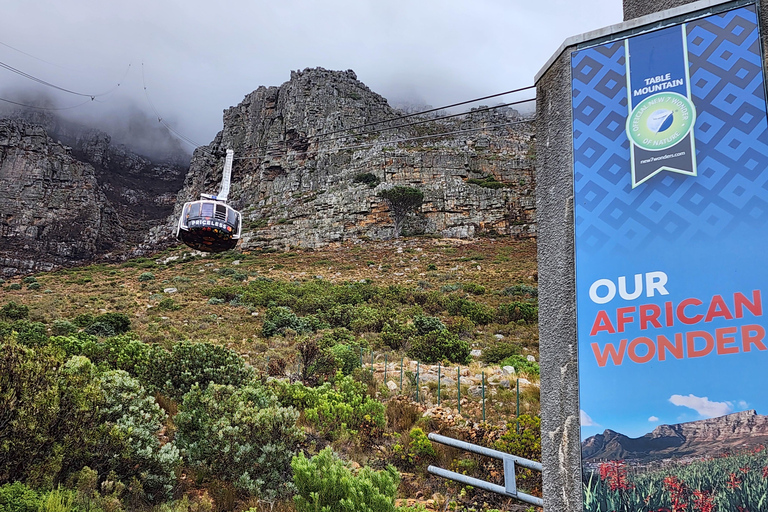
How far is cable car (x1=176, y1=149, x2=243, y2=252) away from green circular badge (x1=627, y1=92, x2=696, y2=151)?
1209 centimetres

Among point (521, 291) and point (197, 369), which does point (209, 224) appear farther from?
point (521, 291)

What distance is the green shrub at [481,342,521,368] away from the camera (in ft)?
47.3

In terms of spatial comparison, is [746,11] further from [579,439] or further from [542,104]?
[579,439]

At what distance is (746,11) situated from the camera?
351 centimetres

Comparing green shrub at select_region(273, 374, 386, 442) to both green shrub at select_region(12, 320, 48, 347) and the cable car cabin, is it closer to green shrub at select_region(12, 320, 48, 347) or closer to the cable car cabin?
the cable car cabin

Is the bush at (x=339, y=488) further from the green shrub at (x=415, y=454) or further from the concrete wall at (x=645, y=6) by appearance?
the concrete wall at (x=645, y=6)

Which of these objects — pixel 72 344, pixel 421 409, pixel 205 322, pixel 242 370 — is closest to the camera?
pixel 421 409

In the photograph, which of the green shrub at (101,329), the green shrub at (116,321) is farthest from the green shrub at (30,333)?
the green shrub at (116,321)

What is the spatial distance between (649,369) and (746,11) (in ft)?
7.94

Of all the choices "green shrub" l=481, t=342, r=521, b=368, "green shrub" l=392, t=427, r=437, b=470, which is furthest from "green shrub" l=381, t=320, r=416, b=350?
"green shrub" l=392, t=427, r=437, b=470

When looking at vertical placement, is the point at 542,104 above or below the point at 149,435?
above

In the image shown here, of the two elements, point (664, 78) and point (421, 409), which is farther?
point (421, 409)

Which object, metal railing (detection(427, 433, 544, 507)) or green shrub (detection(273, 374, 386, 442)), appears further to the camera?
green shrub (detection(273, 374, 386, 442))

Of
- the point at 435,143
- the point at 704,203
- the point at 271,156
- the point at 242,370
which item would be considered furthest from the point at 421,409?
the point at 271,156
